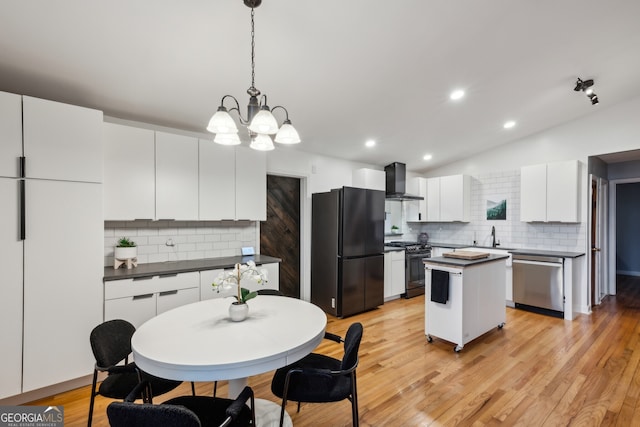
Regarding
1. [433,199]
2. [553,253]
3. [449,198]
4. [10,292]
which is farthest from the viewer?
[433,199]

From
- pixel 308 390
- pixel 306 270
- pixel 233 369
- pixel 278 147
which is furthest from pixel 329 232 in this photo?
pixel 233 369

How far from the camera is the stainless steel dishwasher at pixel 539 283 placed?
418cm

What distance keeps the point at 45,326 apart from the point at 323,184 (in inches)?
142

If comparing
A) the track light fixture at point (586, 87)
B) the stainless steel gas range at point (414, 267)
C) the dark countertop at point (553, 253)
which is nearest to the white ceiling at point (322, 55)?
the track light fixture at point (586, 87)

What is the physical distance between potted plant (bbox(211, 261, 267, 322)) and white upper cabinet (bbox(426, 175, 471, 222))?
4.69 metres

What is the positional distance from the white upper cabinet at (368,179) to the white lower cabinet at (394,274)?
1198mm

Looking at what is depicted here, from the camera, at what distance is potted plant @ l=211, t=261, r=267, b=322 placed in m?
1.82

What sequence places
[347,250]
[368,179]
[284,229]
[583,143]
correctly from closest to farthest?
[347,250], [583,143], [284,229], [368,179]

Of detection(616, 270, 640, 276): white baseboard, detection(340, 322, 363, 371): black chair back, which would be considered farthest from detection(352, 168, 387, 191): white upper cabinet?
detection(616, 270, 640, 276): white baseboard

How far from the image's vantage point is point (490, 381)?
101 inches

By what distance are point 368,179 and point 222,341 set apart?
159 inches

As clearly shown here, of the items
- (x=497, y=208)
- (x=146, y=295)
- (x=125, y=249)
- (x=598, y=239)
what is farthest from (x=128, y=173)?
(x=598, y=239)

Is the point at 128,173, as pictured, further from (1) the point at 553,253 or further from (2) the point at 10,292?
(1) the point at 553,253

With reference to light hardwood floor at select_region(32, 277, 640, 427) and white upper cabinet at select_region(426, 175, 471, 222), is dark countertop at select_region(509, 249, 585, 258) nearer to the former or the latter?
light hardwood floor at select_region(32, 277, 640, 427)
